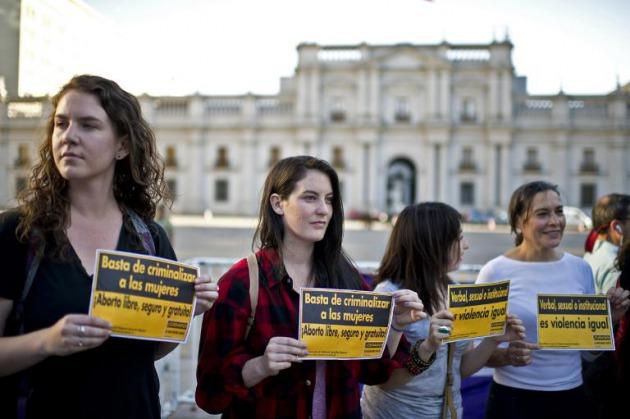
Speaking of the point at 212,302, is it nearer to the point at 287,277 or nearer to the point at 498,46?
the point at 287,277

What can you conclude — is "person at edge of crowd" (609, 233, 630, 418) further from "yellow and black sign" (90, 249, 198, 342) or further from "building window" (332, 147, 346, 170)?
"building window" (332, 147, 346, 170)

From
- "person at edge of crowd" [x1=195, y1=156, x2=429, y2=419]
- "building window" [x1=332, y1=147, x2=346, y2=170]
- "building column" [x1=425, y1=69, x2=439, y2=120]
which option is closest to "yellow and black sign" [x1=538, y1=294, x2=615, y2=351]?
"person at edge of crowd" [x1=195, y1=156, x2=429, y2=419]

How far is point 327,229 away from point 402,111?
1450 inches

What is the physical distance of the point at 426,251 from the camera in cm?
266

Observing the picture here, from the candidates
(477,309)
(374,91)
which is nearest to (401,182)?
(374,91)

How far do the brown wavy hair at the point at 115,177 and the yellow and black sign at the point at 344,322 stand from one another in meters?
0.76

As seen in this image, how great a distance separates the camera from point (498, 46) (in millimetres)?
36562

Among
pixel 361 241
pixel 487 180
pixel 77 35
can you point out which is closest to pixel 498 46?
pixel 487 180

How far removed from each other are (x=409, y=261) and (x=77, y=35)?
3332mm

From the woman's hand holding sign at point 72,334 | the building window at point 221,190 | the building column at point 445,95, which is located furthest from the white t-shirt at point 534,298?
the building window at point 221,190

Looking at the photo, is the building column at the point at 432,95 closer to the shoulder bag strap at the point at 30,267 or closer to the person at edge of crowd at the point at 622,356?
the person at edge of crowd at the point at 622,356

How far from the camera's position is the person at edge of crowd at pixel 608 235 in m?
3.60

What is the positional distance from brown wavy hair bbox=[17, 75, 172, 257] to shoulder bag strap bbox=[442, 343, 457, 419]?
1.50 meters

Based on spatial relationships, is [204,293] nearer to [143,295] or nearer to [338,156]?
→ [143,295]
